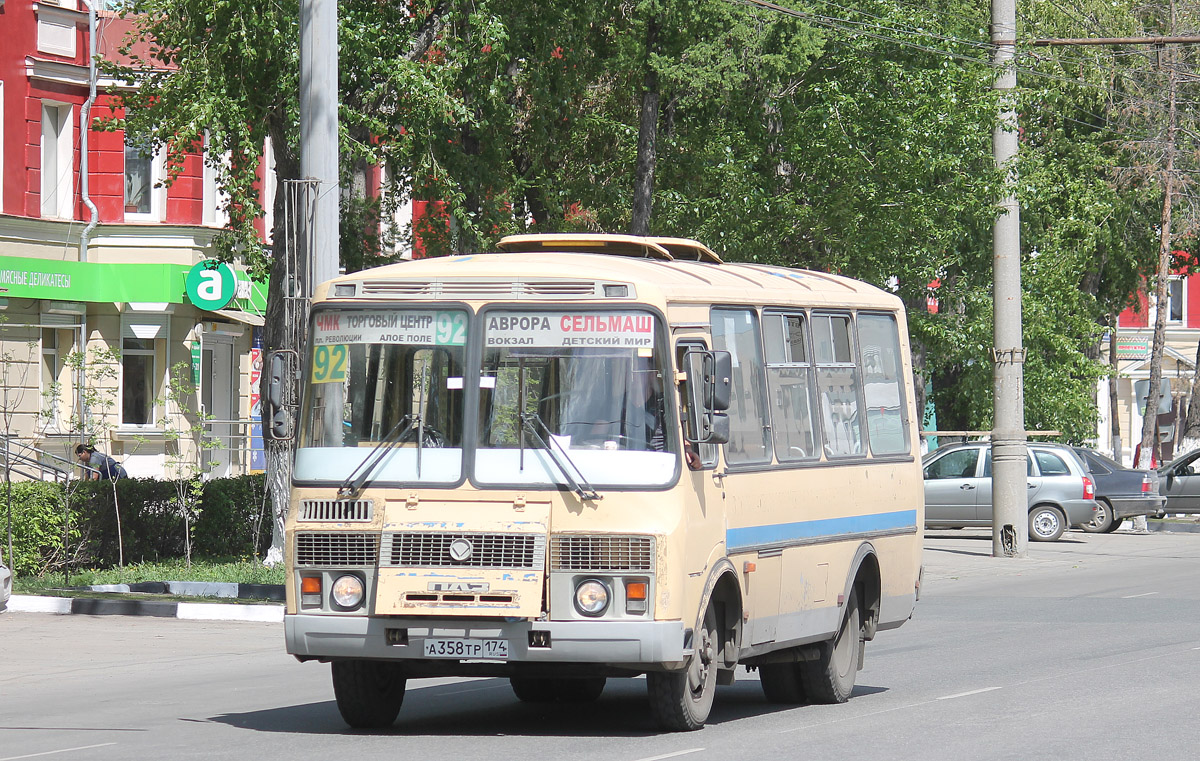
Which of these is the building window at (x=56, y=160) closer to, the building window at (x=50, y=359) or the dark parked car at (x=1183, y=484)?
the building window at (x=50, y=359)

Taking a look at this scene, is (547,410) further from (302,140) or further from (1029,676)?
(302,140)

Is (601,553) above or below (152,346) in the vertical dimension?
below

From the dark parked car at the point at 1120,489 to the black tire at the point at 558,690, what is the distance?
22.3 m

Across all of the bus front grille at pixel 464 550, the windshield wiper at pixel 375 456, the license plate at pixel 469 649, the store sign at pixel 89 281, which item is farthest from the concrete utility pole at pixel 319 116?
the store sign at pixel 89 281

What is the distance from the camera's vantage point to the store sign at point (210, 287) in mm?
35500

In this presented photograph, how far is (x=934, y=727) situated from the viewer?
1026 cm

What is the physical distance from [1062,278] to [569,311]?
25757mm

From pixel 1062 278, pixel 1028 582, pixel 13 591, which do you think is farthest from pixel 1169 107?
pixel 13 591

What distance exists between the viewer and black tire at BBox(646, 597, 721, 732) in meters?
9.73

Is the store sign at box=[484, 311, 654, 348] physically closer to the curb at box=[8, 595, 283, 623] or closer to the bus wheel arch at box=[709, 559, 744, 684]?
the bus wheel arch at box=[709, 559, 744, 684]

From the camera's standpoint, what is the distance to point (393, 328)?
1004 centimetres

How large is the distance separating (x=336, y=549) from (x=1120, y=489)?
83.5 feet

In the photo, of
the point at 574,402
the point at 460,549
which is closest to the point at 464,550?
the point at 460,549

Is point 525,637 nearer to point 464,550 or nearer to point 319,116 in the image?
point 464,550
